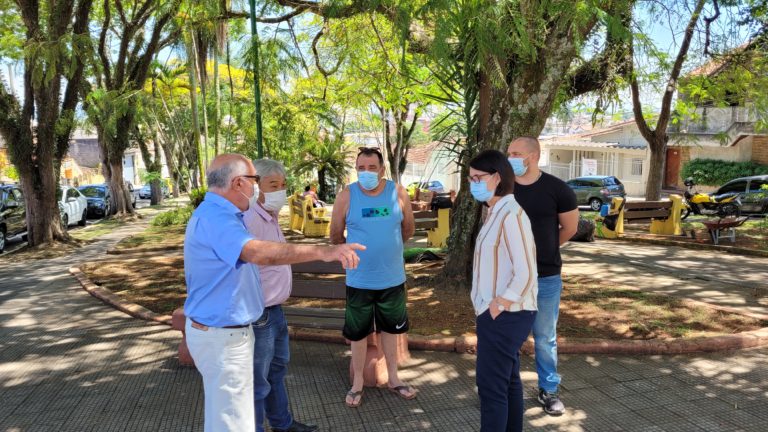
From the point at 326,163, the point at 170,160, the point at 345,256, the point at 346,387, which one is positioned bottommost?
the point at 346,387

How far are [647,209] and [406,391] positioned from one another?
1120 cm

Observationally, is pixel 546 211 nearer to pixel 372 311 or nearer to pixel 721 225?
pixel 372 311

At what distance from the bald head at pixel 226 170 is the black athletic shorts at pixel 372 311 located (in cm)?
147

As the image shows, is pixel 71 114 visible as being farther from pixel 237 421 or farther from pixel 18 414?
pixel 237 421

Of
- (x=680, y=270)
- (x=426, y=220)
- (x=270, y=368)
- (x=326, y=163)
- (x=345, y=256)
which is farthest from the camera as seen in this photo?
(x=326, y=163)

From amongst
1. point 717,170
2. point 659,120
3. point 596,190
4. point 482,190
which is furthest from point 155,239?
point 717,170

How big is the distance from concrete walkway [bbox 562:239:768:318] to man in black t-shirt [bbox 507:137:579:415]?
3.47 metres

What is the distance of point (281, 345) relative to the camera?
11.5 ft

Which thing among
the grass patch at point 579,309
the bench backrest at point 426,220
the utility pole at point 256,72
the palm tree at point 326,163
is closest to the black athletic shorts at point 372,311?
the grass patch at point 579,309

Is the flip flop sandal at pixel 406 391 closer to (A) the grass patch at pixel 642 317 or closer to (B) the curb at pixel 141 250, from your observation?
(A) the grass patch at pixel 642 317

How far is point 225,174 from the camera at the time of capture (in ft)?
8.91

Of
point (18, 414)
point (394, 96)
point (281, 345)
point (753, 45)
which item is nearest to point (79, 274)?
point (18, 414)

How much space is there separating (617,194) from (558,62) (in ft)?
67.3

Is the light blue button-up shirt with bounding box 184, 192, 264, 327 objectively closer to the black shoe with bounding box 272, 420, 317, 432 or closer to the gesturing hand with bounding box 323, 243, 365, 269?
the gesturing hand with bounding box 323, 243, 365, 269
